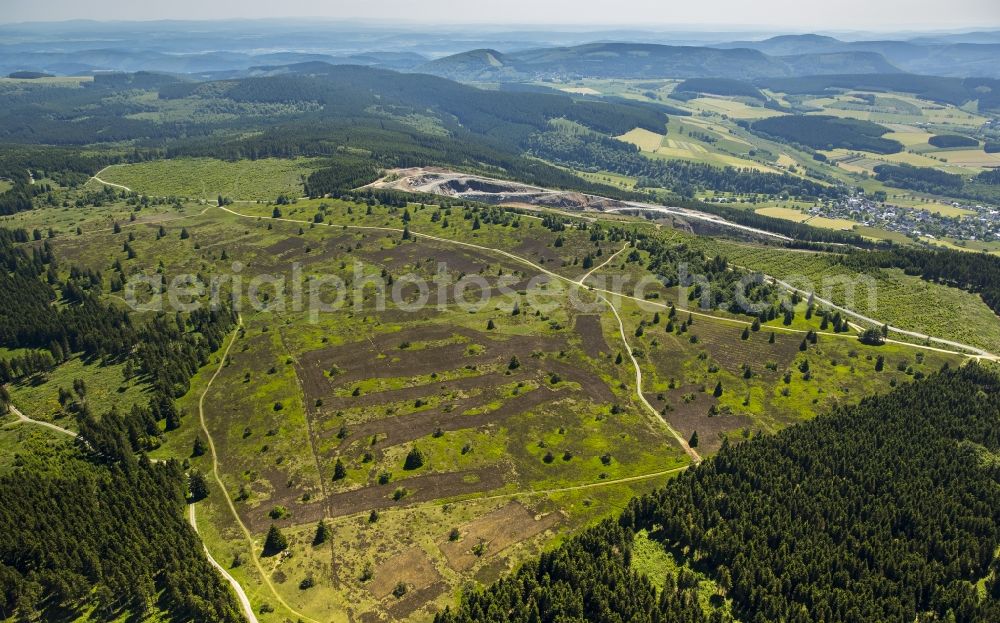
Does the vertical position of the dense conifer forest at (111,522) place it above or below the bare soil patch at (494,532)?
above

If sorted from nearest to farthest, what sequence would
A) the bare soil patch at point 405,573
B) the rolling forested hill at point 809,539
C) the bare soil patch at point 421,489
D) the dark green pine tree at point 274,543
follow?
the rolling forested hill at point 809,539
the bare soil patch at point 405,573
the dark green pine tree at point 274,543
the bare soil patch at point 421,489

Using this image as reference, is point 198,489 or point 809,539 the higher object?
point 809,539

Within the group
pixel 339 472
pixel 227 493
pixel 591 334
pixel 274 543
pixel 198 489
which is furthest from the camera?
pixel 591 334

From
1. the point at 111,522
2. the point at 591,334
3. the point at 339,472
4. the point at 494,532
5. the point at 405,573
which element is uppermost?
the point at 591,334

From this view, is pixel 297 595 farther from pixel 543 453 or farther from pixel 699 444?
pixel 699 444

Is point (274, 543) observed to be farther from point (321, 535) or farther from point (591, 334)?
point (591, 334)

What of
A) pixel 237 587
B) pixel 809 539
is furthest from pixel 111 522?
pixel 809 539

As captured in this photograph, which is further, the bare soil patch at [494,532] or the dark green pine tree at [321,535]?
the dark green pine tree at [321,535]

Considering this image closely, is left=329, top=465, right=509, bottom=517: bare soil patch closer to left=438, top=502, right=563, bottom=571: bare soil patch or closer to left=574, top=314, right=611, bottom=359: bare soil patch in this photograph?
left=438, top=502, right=563, bottom=571: bare soil patch

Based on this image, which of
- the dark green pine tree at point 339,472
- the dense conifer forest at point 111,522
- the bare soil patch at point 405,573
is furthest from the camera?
the dark green pine tree at point 339,472

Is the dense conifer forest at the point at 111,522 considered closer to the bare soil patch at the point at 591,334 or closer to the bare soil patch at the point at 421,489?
the bare soil patch at the point at 421,489

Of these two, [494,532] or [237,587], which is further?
[494,532]

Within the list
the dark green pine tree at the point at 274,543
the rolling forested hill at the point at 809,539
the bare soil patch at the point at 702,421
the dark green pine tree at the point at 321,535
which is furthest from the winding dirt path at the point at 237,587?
the bare soil patch at the point at 702,421
